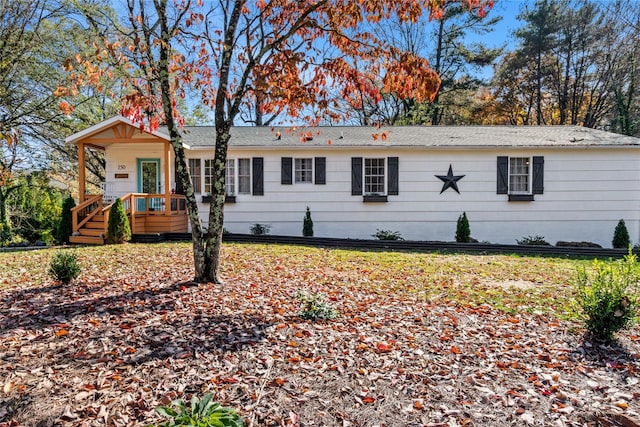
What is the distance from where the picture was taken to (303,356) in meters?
3.18

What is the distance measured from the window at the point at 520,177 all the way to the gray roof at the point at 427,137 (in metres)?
0.57

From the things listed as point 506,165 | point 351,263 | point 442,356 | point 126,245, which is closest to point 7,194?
point 126,245

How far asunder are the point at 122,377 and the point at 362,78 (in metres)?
4.73

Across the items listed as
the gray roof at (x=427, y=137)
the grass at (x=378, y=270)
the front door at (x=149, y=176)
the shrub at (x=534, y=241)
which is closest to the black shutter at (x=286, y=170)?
the gray roof at (x=427, y=137)

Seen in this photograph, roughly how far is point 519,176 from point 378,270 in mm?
7502

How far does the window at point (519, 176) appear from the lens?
11562 millimetres

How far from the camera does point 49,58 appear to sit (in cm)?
1279

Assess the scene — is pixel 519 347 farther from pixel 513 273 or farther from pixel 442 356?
pixel 513 273

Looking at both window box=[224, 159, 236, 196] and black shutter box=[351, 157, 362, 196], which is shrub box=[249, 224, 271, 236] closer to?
window box=[224, 159, 236, 196]

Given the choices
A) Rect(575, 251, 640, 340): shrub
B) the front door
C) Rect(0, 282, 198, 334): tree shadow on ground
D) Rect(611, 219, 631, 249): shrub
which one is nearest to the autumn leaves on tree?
Rect(0, 282, 198, 334): tree shadow on ground

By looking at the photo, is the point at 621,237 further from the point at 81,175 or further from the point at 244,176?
the point at 81,175

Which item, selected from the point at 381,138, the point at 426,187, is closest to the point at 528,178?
the point at 426,187

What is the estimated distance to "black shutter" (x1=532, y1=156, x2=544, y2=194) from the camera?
37.0 feet

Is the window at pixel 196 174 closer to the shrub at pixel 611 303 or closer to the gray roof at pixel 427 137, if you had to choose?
the gray roof at pixel 427 137
